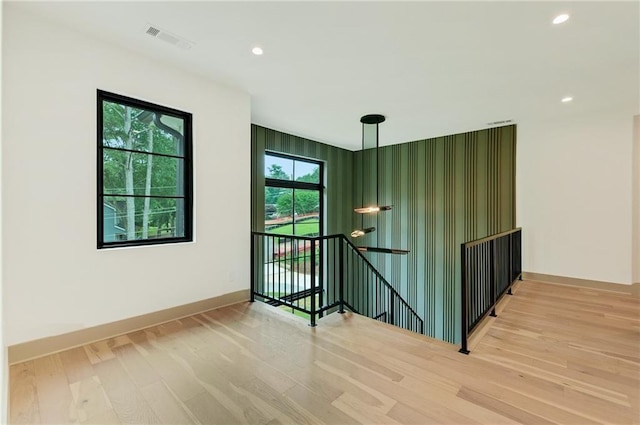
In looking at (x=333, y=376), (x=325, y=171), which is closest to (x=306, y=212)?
(x=325, y=171)

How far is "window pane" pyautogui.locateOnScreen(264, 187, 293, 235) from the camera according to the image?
506cm

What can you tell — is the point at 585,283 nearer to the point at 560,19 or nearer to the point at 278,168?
the point at 560,19

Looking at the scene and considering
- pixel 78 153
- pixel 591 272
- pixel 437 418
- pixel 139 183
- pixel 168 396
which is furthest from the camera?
pixel 591 272

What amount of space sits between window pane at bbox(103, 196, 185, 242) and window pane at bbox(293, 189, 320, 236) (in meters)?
2.79

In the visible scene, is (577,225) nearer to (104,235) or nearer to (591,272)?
(591,272)

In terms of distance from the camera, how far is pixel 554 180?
4387mm

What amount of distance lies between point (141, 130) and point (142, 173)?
0.42m

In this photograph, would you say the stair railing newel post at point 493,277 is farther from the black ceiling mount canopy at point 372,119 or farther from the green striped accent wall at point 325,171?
the green striped accent wall at point 325,171

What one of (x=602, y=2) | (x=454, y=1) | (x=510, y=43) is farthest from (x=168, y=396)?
(x=602, y=2)

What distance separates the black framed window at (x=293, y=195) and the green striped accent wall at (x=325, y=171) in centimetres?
17

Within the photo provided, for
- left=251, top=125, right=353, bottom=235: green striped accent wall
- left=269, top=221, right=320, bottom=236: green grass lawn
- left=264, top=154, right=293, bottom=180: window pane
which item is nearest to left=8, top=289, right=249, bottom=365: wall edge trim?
left=251, top=125, right=353, bottom=235: green striped accent wall

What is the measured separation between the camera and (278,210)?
5.27m

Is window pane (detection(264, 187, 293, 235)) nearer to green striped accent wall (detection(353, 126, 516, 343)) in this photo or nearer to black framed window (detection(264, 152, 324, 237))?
black framed window (detection(264, 152, 324, 237))

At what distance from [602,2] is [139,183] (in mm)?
4001
